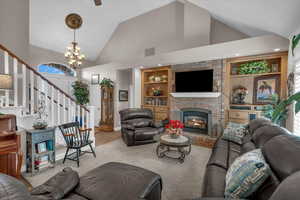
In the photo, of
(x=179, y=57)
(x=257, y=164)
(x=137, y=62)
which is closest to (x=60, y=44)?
(x=137, y=62)

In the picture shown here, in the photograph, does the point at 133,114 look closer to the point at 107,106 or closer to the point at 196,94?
the point at 107,106

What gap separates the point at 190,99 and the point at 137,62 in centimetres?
237

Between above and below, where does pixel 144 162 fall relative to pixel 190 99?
below

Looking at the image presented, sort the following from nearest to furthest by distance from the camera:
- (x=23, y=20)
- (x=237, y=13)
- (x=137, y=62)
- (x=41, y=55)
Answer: (x=237, y=13), (x=23, y=20), (x=137, y=62), (x=41, y=55)

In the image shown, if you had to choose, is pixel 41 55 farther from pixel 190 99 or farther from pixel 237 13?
pixel 237 13

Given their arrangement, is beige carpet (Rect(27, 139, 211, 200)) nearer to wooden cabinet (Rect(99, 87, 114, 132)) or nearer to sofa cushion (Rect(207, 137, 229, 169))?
sofa cushion (Rect(207, 137, 229, 169))

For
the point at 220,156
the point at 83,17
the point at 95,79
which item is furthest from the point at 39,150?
the point at 83,17

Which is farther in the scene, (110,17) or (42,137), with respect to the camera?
(110,17)

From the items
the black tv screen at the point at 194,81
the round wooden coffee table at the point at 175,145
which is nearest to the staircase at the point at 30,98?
the round wooden coffee table at the point at 175,145

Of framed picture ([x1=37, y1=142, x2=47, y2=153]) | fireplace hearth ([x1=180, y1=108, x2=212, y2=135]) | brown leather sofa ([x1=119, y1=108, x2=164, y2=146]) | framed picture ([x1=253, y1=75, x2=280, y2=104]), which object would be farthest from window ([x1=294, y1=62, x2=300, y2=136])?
framed picture ([x1=37, y1=142, x2=47, y2=153])

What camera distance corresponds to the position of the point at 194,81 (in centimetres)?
473

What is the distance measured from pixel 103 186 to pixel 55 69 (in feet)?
21.2

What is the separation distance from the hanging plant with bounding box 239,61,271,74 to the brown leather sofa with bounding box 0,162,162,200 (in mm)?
4065

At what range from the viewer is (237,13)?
9.90 ft
